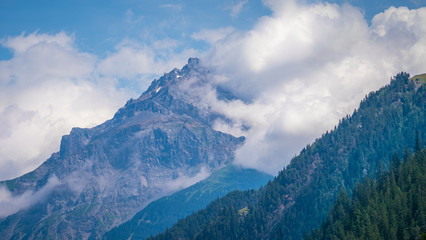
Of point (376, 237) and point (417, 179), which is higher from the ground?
point (417, 179)

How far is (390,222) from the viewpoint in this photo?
607 feet

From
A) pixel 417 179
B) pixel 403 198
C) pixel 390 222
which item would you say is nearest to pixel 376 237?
pixel 390 222

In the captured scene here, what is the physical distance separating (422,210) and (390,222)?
566 inches

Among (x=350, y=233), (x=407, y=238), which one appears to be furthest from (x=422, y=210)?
(x=350, y=233)

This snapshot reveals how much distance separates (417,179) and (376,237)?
37166 millimetres

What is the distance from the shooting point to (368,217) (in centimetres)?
19462

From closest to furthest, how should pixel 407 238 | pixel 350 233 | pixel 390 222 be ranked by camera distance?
pixel 407 238 < pixel 390 222 < pixel 350 233

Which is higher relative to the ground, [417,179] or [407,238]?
[417,179]

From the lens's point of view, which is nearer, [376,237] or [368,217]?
[376,237]

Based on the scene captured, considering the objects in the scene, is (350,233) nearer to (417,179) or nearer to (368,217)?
(368,217)

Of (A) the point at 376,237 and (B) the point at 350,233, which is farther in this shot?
(B) the point at 350,233

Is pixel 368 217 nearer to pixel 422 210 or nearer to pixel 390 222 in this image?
pixel 390 222

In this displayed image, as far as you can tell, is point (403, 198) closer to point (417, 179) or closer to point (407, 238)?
point (417, 179)

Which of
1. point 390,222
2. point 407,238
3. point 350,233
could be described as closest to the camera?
point 407,238
